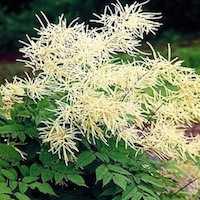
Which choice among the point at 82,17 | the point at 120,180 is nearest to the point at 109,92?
the point at 120,180

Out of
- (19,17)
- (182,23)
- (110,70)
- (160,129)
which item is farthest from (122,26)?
(19,17)

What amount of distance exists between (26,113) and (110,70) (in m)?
0.43

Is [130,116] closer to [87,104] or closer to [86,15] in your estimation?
[87,104]

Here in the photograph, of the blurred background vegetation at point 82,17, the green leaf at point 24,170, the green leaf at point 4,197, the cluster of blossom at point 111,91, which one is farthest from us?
the blurred background vegetation at point 82,17

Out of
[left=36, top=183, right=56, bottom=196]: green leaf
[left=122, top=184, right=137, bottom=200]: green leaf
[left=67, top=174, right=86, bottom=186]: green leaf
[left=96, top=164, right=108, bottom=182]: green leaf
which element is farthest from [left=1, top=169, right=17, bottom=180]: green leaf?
[left=122, top=184, right=137, bottom=200]: green leaf

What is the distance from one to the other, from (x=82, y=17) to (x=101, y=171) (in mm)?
15812

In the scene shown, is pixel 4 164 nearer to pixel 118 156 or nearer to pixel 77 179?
pixel 77 179

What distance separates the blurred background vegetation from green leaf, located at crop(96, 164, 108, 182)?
1347 cm

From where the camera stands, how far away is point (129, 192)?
3.75m

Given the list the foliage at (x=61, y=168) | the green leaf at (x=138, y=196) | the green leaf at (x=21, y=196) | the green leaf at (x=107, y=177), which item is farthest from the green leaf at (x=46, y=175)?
the green leaf at (x=138, y=196)

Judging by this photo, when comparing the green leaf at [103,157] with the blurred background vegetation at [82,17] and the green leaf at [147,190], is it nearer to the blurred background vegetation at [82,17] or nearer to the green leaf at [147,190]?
the green leaf at [147,190]

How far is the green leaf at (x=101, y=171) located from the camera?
3.67 m

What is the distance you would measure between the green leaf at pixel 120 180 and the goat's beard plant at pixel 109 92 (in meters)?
0.15

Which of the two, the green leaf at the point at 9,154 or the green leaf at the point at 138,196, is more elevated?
the green leaf at the point at 9,154
